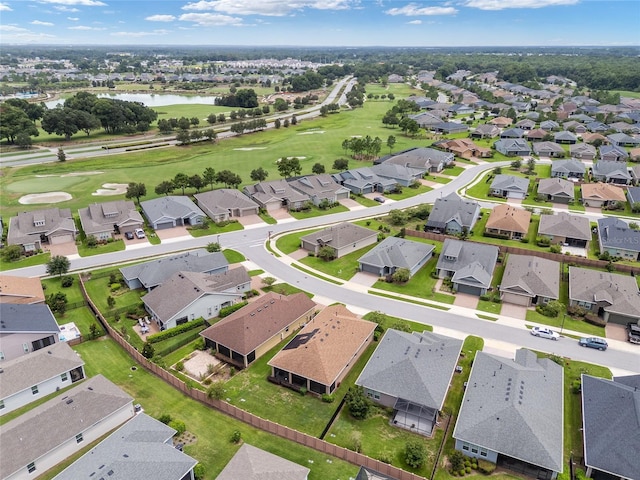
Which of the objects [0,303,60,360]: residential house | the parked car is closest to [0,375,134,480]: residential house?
[0,303,60,360]: residential house

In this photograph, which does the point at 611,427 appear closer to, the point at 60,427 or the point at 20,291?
the point at 60,427

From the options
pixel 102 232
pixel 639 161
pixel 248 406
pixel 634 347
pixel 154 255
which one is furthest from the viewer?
pixel 639 161

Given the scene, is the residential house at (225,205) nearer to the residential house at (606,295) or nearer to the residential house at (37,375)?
the residential house at (37,375)

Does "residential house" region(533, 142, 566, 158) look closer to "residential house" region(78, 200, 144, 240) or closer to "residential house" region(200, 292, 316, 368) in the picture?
"residential house" region(200, 292, 316, 368)

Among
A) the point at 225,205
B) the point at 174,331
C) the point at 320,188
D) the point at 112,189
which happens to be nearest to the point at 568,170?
the point at 320,188

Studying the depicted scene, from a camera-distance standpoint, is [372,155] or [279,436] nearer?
[279,436]

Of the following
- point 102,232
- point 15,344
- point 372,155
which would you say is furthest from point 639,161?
point 15,344

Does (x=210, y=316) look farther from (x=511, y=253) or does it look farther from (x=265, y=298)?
(x=511, y=253)
